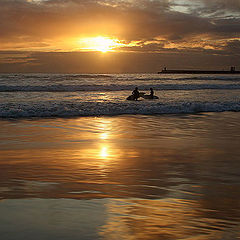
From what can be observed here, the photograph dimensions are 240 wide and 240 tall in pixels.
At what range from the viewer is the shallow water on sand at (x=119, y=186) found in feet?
11.1

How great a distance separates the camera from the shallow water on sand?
11.1ft

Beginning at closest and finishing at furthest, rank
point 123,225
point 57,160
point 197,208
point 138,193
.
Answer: point 123,225
point 197,208
point 138,193
point 57,160

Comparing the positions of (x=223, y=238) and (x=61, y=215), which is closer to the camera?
(x=223, y=238)

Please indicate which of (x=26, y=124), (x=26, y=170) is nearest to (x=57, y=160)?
(x=26, y=170)

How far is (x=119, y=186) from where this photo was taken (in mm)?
4719

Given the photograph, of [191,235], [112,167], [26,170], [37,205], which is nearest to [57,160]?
[26,170]

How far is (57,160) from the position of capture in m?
6.19

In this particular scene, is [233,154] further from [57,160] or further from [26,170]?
[26,170]

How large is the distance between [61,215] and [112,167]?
2.18 m

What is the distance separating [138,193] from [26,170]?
229 cm

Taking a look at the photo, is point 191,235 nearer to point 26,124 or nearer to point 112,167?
point 112,167

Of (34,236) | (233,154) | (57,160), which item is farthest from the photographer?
(233,154)

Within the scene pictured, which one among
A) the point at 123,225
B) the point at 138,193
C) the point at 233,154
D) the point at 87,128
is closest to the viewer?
the point at 123,225

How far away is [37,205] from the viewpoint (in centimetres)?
393
